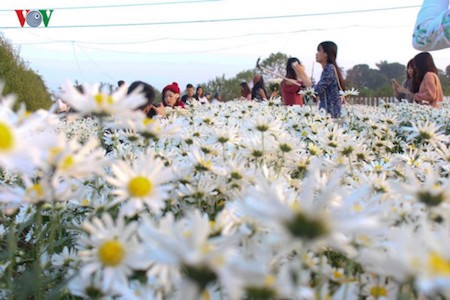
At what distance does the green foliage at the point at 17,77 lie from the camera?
877cm

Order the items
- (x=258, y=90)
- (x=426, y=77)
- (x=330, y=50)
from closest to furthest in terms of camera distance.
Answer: (x=330, y=50) < (x=426, y=77) < (x=258, y=90)

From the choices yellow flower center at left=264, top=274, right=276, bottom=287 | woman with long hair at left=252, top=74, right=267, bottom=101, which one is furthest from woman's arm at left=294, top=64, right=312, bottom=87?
yellow flower center at left=264, top=274, right=276, bottom=287

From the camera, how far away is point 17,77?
8.98 metres

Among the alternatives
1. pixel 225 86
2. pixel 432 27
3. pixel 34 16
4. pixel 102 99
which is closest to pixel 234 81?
pixel 225 86

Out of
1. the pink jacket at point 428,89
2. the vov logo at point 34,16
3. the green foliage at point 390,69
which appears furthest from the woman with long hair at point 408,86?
the green foliage at point 390,69

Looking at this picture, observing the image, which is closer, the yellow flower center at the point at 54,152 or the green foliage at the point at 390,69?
the yellow flower center at the point at 54,152

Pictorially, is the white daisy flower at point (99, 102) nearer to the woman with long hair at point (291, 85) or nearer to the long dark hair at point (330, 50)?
the long dark hair at point (330, 50)

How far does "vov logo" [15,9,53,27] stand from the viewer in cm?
1035

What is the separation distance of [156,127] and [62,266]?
1.32 ft

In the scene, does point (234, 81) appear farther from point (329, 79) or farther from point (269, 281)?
point (269, 281)

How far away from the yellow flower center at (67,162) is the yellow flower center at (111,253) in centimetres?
11

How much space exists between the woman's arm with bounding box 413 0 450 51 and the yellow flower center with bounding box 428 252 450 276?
74.1 inches

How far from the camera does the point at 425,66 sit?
4.52 m

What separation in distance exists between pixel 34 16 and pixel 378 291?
38.0ft
